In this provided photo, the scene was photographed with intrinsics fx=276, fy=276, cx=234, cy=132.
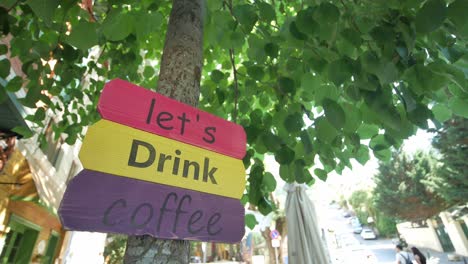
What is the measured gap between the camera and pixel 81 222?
875 mm

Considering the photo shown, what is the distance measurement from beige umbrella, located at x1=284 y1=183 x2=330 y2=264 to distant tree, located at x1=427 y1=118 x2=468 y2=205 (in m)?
11.3

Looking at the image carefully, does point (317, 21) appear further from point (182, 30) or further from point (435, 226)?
→ point (435, 226)

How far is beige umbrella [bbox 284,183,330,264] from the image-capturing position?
14.8 feet

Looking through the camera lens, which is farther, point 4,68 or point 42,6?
point 4,68

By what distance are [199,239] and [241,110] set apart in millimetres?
1604

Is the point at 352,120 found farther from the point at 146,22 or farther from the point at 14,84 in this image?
the point at 14,84

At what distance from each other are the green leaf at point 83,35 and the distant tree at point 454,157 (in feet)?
50.7

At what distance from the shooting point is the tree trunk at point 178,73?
1.03 m

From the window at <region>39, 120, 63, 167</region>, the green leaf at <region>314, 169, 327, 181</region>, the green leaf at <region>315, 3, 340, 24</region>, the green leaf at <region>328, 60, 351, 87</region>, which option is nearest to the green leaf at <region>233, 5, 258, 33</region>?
the green leaf at <region>315, 3, 340, 24</region>

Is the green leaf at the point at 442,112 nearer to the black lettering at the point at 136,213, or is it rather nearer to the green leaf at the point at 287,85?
the green leaf at the point at 287,85

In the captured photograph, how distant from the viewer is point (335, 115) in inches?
58.9

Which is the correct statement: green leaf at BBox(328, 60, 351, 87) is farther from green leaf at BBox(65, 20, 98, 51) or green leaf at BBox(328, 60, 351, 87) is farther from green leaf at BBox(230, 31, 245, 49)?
green leaf at BBox(65, 20, 98, 51)

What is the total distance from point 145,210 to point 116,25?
3.28ft

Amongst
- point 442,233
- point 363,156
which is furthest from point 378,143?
point 442,233
